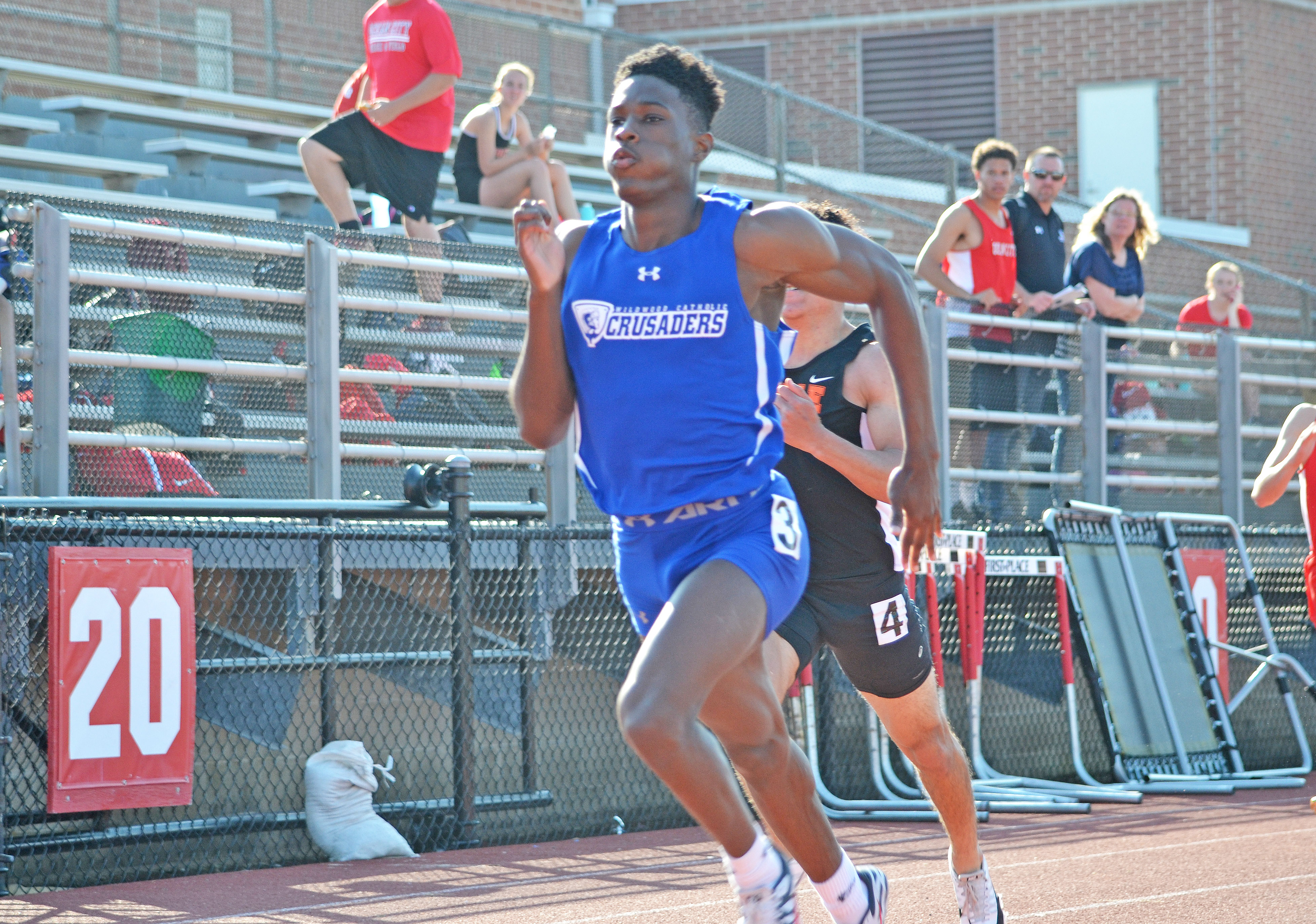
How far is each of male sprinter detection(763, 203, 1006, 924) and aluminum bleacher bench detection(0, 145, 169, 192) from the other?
8.10 metres

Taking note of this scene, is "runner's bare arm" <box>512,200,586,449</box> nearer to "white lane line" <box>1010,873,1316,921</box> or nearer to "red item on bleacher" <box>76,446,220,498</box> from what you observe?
"white lane line" <box>1010,873,1316,921</box>

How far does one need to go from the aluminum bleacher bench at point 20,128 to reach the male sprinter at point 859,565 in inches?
343

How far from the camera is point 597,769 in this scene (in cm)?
933

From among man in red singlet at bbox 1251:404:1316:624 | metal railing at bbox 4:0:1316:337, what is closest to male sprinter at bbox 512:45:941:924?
man in red singlet at bbox 1251:404:1316:624

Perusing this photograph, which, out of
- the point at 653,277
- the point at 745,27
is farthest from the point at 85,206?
the point at 745,27

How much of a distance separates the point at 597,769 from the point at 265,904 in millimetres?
3039

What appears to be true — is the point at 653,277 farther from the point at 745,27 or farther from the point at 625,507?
the point at 745,27

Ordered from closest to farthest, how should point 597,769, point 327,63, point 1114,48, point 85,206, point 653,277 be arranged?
1. point 653,277
2. point 85,206
3. point 597,769
4. point 327,63
5. point 1114,48

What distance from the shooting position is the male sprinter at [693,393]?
166 inches

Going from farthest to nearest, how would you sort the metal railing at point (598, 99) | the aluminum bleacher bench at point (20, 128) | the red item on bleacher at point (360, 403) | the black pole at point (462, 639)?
the metal railing at point (598, 99) → the aluminum bleacher bench at point (20, 128) → the red item on bleacher at point (360, 403) → the black pole at point (462, 639)

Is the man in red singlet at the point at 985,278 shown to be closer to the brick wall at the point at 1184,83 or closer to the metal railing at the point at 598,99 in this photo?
the metal railing at the point at 598,99

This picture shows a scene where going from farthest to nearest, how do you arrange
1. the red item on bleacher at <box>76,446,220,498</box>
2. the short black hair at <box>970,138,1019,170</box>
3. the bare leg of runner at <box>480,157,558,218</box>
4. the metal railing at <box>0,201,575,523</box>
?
the bare leg of runner at <box>480,157,558,218</box>, the short black hair at <box>970,138,1019,170</box>, the red item on bleacher at <box>76,446,220,498</box>, the metal railing at <box>0,201,575,523</box>

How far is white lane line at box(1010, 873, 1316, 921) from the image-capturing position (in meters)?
6.02

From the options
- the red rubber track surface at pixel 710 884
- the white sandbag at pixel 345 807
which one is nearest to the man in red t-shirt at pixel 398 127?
the white sandbag at pixel 345 807
